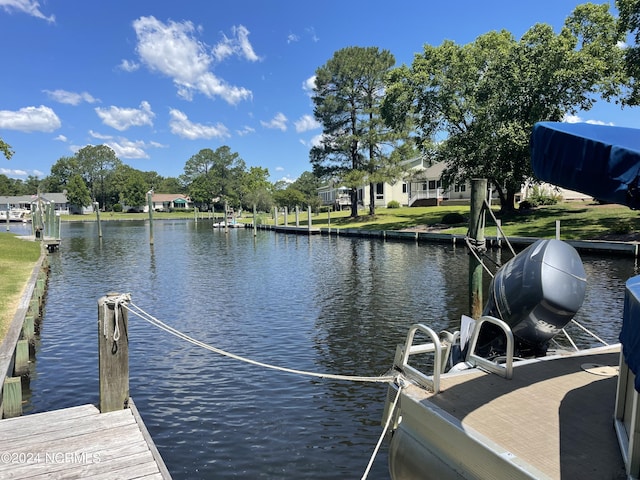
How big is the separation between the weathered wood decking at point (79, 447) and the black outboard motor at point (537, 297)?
4724 millimetres

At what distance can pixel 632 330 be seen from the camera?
3115mm

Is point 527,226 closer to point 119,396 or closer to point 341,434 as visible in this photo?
point 341,434

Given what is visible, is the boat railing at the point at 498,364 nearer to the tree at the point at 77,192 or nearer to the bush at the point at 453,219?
the bush at the point at 453,219

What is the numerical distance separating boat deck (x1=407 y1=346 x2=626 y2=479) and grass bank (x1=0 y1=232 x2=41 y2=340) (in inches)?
353

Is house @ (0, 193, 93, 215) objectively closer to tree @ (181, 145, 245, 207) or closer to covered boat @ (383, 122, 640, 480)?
tree @ (181, 145, 245, 207)

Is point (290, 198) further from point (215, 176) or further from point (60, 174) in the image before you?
point (60, 174)

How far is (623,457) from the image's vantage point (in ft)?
11.8

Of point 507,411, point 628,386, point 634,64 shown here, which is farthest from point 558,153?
point 634,64

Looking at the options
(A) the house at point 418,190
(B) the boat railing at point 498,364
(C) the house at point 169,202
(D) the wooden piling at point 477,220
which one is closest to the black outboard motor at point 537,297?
(B) the boat railing at point 498,364

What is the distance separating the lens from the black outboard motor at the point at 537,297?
6.48m

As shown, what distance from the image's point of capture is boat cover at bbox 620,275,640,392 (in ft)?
9.62

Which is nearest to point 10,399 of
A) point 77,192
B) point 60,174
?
point 77,192

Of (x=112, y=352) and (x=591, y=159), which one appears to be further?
(x=112, y=352)

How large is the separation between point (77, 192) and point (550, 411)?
Result: 126 meters
